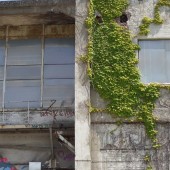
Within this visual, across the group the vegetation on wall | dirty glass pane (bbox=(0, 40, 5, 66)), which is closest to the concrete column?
the vegetation on wall

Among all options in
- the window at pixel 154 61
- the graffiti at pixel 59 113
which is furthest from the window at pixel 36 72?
the window at pixel 154 61

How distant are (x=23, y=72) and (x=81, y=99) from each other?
375cm

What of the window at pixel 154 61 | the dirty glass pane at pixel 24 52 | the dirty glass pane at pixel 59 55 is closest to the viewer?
the window at pixel 154 61

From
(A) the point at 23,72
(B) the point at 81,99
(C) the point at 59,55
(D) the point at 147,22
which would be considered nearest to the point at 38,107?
(A) the point at 23,72

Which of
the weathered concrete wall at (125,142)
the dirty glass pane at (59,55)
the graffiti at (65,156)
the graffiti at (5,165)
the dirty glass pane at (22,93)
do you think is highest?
the dirty glass pane at (59,55)

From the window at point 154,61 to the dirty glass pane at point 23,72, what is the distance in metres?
4.39

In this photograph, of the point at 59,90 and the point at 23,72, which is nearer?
the point at 59,90

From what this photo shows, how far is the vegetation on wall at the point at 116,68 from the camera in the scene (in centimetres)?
1416

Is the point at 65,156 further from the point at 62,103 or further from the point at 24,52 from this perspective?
the point at 24,52

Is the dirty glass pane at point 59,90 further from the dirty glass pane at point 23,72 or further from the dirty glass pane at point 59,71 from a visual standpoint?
the dirty glass pane at point 23,72

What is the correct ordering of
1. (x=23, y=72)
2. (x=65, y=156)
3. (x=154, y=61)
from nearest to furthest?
1. (x=154, y=61)
2. (x=65, y=156)
3. (x=23, y=72)

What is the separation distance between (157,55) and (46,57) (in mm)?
4603

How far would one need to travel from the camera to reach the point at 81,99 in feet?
46.9

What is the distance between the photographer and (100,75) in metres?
14.5
